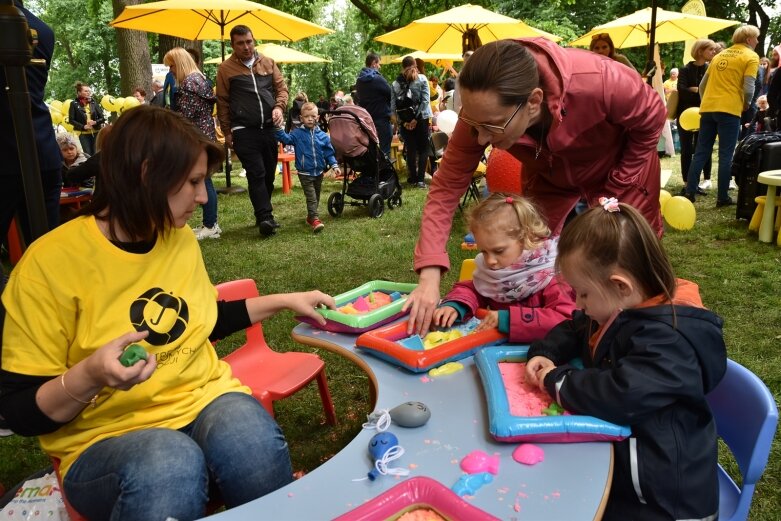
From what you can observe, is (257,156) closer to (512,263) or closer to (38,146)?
(38,146)

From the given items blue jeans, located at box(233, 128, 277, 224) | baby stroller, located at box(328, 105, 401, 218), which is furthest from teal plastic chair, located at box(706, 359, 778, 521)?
baby stroller, located at box(328, 105, 401, 218)

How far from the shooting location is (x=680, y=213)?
5590mm

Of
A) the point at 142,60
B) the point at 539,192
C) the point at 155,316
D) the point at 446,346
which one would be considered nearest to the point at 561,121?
the point at 539,192

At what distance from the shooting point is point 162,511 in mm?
1301

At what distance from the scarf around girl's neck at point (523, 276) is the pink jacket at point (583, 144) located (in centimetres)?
17

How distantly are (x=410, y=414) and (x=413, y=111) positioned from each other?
752 centimetres

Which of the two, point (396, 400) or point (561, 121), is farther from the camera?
point (561, 121)

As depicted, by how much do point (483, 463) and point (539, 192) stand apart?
1.46m

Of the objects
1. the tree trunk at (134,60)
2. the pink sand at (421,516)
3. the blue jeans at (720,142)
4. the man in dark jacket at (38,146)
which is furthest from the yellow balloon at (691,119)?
the tree trunk at (134,60)

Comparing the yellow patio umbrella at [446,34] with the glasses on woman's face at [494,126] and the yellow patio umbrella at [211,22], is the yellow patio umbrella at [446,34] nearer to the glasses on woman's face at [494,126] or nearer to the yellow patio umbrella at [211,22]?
the yellow patio umbrella at [211,22]

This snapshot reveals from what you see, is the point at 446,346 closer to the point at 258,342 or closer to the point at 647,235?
the point at 647,235

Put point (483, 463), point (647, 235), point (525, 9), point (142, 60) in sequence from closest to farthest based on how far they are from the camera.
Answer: point (483, 463), point (647, 235), point (142, 60), point (525, 9)

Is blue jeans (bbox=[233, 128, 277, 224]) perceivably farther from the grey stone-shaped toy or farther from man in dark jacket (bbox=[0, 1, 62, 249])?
the grey stone-shaped toy

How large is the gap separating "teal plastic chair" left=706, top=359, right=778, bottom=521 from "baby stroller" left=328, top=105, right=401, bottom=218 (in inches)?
221
